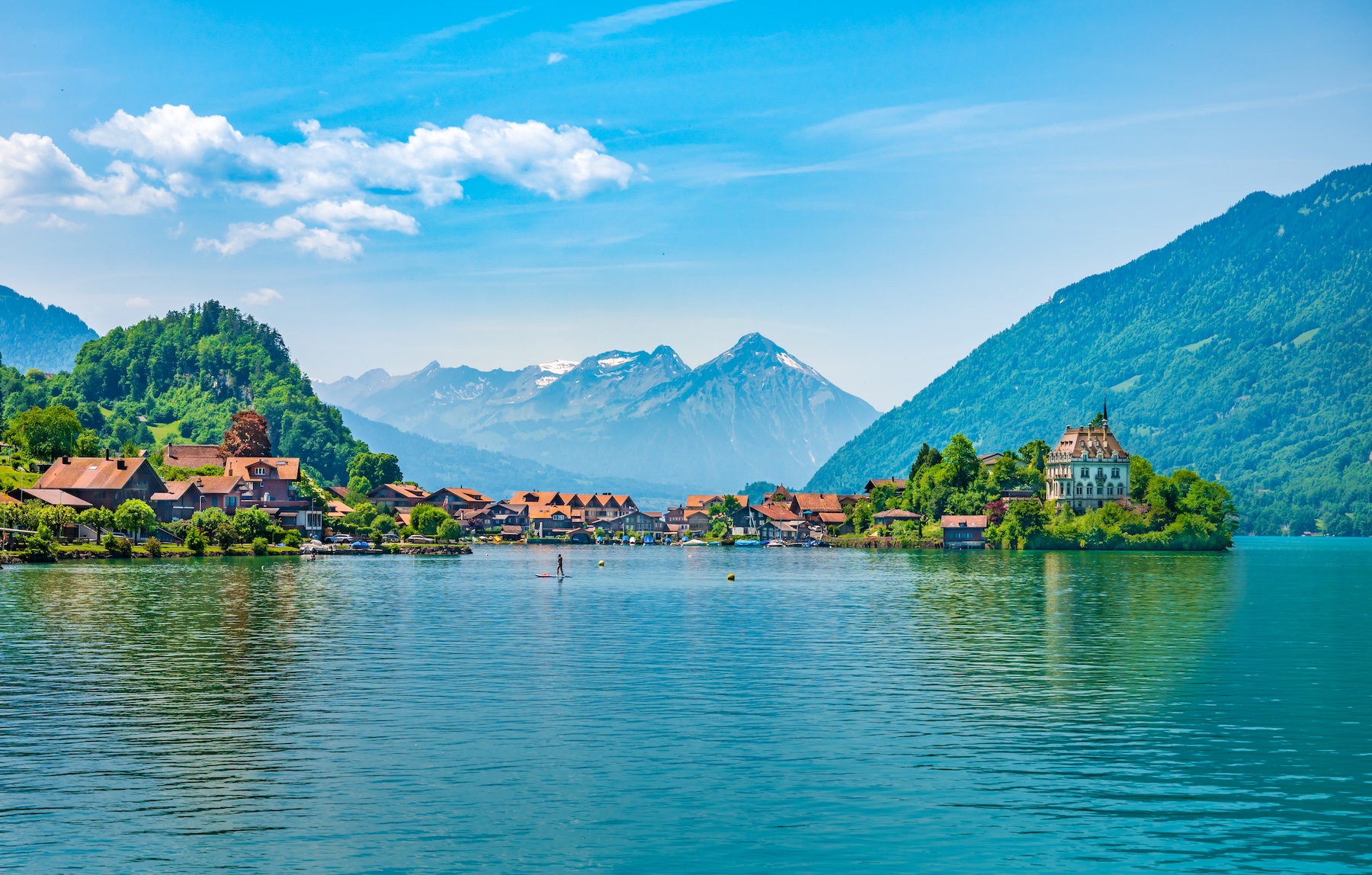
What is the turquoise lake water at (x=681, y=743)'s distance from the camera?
24219mm

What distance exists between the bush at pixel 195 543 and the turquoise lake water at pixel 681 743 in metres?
85.4


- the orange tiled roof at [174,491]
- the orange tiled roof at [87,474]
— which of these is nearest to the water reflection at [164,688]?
the orange tiled roof at [87,474]

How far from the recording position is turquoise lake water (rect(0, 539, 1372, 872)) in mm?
24219

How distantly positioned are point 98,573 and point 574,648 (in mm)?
71824

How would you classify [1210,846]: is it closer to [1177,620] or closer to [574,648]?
[574,648]

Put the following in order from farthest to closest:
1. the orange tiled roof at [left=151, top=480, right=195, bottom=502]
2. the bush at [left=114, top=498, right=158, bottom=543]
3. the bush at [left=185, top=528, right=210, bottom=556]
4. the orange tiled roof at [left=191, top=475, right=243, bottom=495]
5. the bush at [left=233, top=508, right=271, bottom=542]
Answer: the orange tiled roof at [left=191, top=475, right=243, bottom=495]
the orange tiled roof at [left=151, top=480, right=195, bottom=502]
the bush at [left=233, top=508, right=271, bottom=542]
the bush at [left=185, top=528, right=210, bottom=556]
the bush at [left=114, top=498, right=158, bottom=543]

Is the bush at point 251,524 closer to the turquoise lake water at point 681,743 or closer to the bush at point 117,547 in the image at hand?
the bush at point 117,547

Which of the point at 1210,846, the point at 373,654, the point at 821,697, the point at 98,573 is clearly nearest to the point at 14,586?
the point at 98,573

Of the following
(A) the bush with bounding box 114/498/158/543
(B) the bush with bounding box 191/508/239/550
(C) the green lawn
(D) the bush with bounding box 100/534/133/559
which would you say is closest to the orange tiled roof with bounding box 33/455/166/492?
(C) the green lawn

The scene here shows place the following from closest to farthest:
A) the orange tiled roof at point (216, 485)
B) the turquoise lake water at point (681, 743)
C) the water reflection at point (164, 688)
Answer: the turquoise lake water at point (681, 743) → the water reflection at point (164, 688) → the orange tiled roof at point (216, 485)

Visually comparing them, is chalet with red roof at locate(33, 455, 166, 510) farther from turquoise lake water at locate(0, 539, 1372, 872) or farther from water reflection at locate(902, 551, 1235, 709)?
water reflection at locate(902, 551, 1235, 709)

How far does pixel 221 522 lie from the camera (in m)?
165

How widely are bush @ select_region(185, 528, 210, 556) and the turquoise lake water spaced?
3360 inches

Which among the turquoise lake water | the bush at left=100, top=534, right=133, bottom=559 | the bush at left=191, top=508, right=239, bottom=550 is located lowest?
the turquoise lake water
